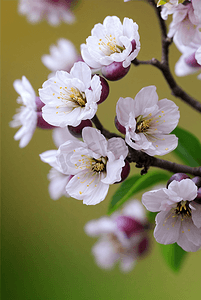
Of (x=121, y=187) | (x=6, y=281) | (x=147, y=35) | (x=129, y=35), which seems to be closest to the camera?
(x=129, y=35)

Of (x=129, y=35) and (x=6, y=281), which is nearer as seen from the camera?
(x=129, y=35)

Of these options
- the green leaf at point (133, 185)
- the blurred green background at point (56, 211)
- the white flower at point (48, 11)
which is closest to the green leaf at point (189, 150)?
the green leaf at point (133, 185)

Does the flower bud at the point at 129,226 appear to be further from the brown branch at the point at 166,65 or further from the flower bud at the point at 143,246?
the brown branch at the point at 166,65

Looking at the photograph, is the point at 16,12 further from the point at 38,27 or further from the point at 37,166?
the point at 37,166

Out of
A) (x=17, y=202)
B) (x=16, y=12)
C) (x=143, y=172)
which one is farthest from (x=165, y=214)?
(x=16, y=12)

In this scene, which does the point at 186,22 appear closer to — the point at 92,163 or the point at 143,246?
the point at 92,163

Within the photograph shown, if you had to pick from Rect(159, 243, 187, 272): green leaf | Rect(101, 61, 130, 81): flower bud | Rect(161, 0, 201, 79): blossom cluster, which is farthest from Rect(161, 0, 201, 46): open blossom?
Rect(159, 243, 187, 272): green leaf

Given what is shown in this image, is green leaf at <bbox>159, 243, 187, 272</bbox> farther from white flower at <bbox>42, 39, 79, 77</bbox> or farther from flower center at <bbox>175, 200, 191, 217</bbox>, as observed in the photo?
white flower at <bbox>42, 39, 79, 77</bbox>
